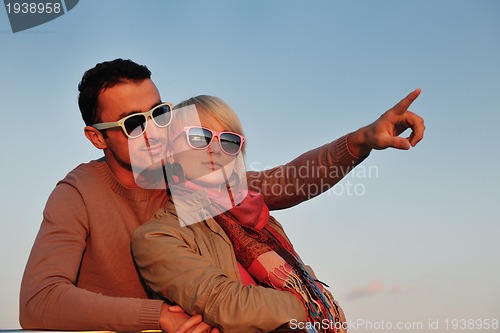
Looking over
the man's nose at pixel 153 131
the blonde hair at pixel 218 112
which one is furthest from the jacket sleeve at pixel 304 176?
the man's nose at pixel 153 131

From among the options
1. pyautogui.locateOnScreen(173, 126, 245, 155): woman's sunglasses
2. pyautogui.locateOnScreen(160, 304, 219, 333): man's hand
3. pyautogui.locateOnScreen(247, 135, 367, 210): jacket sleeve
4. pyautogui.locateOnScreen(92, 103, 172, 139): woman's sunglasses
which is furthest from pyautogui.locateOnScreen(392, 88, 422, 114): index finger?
pyautogui.locateOnScreen(160, 304, 219, 333): man's hand

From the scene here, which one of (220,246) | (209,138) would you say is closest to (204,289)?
(220,246)

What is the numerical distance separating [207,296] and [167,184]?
1056mm

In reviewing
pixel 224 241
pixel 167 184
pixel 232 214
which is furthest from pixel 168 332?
pixel 167 184

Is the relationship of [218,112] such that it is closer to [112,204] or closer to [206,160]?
[206,160]

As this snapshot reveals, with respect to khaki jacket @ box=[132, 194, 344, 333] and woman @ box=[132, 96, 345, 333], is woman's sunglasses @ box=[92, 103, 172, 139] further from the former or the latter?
khaki jacket @ box=[132, 194, 344, 333]

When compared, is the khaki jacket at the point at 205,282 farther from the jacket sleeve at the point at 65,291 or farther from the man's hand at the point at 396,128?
the man's hand at the point at 396,128

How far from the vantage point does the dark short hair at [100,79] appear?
3.77 m

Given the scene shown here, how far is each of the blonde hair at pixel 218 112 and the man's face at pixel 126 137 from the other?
0.90 feet

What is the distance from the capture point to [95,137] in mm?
3807

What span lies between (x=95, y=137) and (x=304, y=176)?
1.32 m

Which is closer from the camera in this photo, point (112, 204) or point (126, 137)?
point (112, 204)

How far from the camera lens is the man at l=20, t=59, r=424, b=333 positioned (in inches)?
112

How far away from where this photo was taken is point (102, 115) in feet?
12.3
